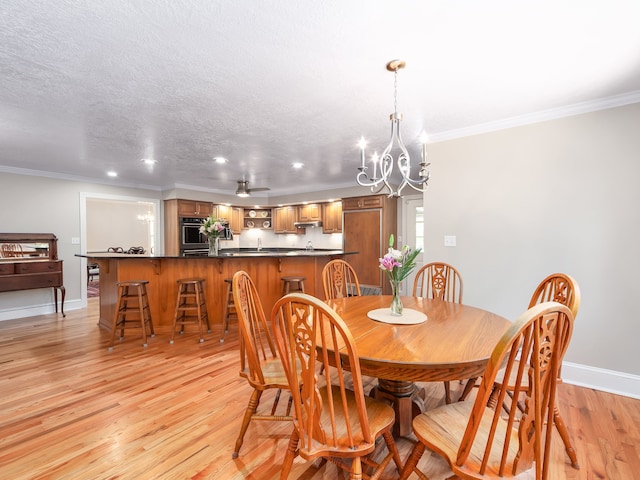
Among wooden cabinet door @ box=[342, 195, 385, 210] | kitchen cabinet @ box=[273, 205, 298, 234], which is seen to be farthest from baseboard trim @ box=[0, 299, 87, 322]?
wooden cabinet door @ box=[342, 195, 385, 210]

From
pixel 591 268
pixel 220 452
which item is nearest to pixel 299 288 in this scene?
pixel 220 452

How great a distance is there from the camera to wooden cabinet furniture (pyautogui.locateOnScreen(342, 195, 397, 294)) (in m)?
5.73

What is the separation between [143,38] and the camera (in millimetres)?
1683

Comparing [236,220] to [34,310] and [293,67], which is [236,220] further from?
[293,67]

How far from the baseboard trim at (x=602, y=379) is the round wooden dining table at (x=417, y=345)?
1.37 m

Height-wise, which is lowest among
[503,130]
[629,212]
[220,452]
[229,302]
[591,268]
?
[220,452]

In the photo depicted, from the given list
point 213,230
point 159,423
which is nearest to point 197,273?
point 213,230

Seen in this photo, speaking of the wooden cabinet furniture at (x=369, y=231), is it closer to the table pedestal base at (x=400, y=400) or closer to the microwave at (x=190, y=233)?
the microwave at (x=190, y=233)

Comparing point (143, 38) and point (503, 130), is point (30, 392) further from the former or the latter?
point (503, 130)

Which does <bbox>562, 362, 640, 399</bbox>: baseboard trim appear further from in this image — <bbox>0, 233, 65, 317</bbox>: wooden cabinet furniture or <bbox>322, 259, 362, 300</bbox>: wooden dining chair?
<bbox>0, 233, 65, 317</bbox>: wooden cabinet furniture

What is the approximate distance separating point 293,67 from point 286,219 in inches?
209

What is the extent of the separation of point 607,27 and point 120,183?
22.2 feet

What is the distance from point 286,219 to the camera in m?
7.21

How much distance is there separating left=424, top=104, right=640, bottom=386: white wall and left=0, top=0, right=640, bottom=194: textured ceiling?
0.26 metres
